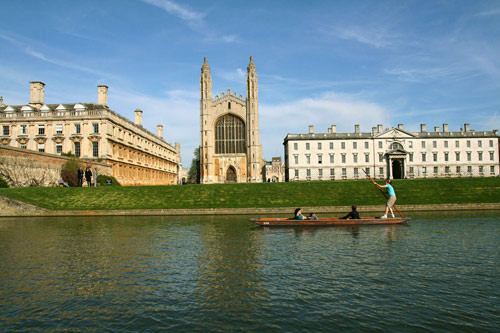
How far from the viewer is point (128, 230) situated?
64.6ft

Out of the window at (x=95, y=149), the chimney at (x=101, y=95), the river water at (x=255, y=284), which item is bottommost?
the river water at (x=255, y=284)

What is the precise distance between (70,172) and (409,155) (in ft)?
200

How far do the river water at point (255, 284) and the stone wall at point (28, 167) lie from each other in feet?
79.3

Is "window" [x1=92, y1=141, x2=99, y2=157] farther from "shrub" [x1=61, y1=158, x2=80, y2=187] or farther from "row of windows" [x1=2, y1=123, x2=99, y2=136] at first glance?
"shrub" [x1=61, y1=158, x2=80, y2=187]

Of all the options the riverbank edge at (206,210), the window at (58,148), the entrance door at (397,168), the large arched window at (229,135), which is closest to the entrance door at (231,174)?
the large arched window at (229,135)

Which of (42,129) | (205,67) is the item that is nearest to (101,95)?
(42,129)

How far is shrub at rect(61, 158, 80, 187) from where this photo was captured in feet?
141

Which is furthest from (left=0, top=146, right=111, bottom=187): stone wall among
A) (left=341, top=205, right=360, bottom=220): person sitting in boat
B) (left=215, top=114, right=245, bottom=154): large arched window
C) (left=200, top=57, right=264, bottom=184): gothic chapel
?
(left=341, top=205, right=360, bottom=220): person sitting in boat

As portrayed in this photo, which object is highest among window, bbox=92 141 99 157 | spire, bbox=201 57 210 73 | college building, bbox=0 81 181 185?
spire, bbox=201 57 210 73

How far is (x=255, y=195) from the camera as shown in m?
35.7

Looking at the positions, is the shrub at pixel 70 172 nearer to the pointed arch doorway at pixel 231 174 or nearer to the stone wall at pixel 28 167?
the stone wall at pixel 28 167

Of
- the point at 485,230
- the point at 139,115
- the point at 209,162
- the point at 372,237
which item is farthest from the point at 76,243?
the point at 139,115

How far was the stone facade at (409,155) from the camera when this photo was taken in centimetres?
7206

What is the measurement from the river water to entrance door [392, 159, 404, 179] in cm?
5929
